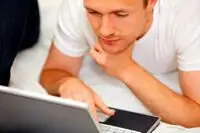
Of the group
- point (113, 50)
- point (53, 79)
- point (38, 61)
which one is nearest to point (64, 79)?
point (53, 79)

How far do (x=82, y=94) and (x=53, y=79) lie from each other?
203 mm

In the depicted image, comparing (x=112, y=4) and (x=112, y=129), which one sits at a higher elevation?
(x=112, y=4)

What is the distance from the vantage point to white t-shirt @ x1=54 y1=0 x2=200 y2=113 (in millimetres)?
1260

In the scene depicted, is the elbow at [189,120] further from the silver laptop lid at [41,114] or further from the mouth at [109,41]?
the silver laptop lid at [41,114]

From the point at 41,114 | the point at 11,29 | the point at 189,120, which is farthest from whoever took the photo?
the point at 11,29

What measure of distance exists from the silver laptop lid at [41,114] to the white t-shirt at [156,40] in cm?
42

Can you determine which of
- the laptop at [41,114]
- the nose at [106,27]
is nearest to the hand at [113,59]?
the nose at [106,27]

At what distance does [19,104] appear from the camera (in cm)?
96

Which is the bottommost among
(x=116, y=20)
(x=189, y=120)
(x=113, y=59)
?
(x=189, y=120)

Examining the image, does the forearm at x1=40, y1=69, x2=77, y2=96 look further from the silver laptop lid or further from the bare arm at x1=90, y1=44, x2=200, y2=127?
the silver laptop lid

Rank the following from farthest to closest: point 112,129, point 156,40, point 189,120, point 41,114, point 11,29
Answer: point 11,29, point 156,40, point 189,120, point 112,129, point 41,114

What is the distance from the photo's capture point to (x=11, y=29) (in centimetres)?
151

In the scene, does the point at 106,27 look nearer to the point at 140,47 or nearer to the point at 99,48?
the point at 99,48

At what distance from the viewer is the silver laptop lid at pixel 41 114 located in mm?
901
